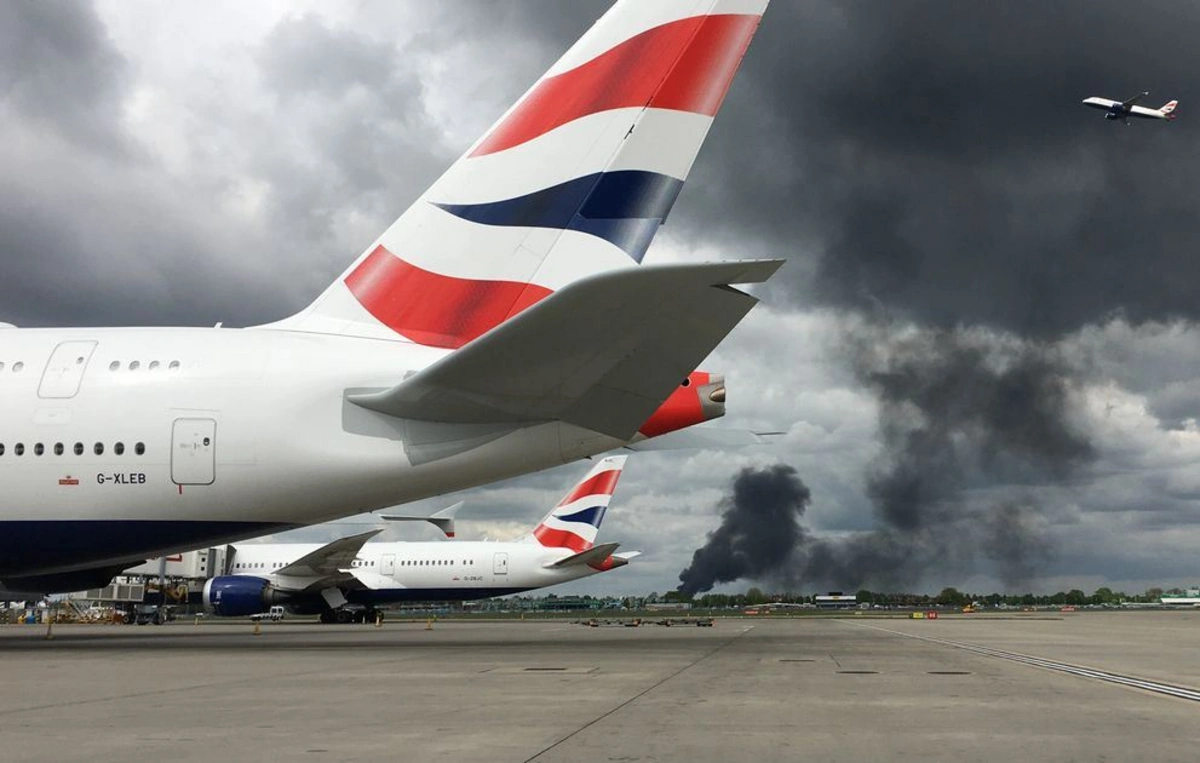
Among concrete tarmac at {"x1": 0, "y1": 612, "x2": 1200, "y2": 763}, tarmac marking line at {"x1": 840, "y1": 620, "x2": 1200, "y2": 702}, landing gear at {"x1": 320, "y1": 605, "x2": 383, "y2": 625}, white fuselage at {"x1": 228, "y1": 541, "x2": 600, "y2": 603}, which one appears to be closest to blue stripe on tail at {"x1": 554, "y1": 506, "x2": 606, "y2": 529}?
white fuselage at {"x1": 228, "y1": 541, "x2": 600, "y2": 603}

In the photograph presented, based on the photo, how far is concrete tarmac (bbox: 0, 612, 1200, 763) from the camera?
20.3ft

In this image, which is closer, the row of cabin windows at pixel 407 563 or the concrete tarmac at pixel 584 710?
the concrete tarmac at pixel 584 710

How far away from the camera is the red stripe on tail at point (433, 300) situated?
15.7m

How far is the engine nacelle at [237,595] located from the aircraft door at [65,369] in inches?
787

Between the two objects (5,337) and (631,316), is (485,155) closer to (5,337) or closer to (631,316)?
(631,316)

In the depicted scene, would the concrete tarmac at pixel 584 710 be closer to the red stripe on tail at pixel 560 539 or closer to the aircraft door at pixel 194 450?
the aircraft door at pixel 194 450

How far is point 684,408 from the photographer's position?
1521cm

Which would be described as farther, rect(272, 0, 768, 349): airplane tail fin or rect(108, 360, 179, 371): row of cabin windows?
rect(108, 360, 179, 371): row of cabin windows

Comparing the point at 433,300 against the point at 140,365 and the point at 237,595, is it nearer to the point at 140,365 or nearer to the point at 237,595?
the point at 140,365

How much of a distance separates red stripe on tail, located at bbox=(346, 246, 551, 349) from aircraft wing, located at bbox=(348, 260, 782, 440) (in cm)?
147

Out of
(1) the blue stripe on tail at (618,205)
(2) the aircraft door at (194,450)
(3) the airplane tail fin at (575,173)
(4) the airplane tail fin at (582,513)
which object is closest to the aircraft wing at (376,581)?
(4) the airplane tail fin at (582,513)

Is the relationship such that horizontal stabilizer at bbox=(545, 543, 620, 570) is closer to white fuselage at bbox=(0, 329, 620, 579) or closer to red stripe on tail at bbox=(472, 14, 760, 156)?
white fuselage at bbox=(0, 329, 620, 579)

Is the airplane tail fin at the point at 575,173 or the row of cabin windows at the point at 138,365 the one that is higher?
the airplane tail fin at the point at 575,173

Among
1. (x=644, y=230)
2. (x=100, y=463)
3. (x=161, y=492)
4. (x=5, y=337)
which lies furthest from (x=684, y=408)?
(x=5, y=337)
